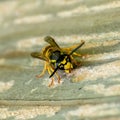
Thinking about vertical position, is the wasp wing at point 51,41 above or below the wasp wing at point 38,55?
above

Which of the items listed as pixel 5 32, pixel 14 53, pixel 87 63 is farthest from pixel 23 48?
pixel 87 63

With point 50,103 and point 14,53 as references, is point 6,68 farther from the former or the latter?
point 50,103

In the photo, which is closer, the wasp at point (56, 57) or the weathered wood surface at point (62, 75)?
the weathered wood surface at point (62, 75)

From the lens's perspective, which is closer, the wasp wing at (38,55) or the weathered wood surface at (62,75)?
the weathered wood surface at (62,75)

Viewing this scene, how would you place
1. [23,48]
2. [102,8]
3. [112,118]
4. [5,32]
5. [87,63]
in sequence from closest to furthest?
[112,118], [87,63], [102,8], [23,48], [5,32]

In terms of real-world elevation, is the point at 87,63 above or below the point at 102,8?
below
